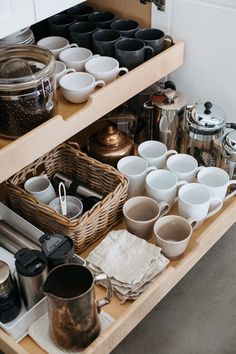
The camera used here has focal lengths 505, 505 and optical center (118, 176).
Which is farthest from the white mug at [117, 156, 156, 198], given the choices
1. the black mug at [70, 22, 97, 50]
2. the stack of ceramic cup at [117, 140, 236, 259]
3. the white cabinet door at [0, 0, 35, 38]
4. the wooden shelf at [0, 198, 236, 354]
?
the white cabinet door at [0, 0, 35, 38]

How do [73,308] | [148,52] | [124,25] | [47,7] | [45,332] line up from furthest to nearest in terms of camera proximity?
1. [124,25]
2. [148,52]
3. [47,7]
4. [45,332]
5. [73,308]

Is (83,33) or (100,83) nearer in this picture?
(100,83)

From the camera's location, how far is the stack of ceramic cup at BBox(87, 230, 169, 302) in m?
1.14

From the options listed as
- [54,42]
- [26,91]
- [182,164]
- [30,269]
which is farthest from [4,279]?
[54,42]

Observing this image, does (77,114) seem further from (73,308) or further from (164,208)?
(73,308)

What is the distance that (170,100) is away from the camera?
4.76ft

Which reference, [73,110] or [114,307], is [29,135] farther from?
[114,307]

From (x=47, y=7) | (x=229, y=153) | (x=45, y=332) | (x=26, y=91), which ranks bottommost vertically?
(x=45, y=332)

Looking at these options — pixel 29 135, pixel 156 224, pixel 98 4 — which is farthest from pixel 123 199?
pixel 98 4

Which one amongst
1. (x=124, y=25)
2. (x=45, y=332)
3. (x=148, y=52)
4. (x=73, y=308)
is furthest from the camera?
(x=124, y=25)

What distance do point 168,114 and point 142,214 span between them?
1.04ft

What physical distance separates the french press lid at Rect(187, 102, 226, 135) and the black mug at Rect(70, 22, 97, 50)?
354mm

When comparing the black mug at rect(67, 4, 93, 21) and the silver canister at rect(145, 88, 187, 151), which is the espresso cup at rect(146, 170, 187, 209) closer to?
the silver canister at rect(145, 88, 187, 151)

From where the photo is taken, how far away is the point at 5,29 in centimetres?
111
